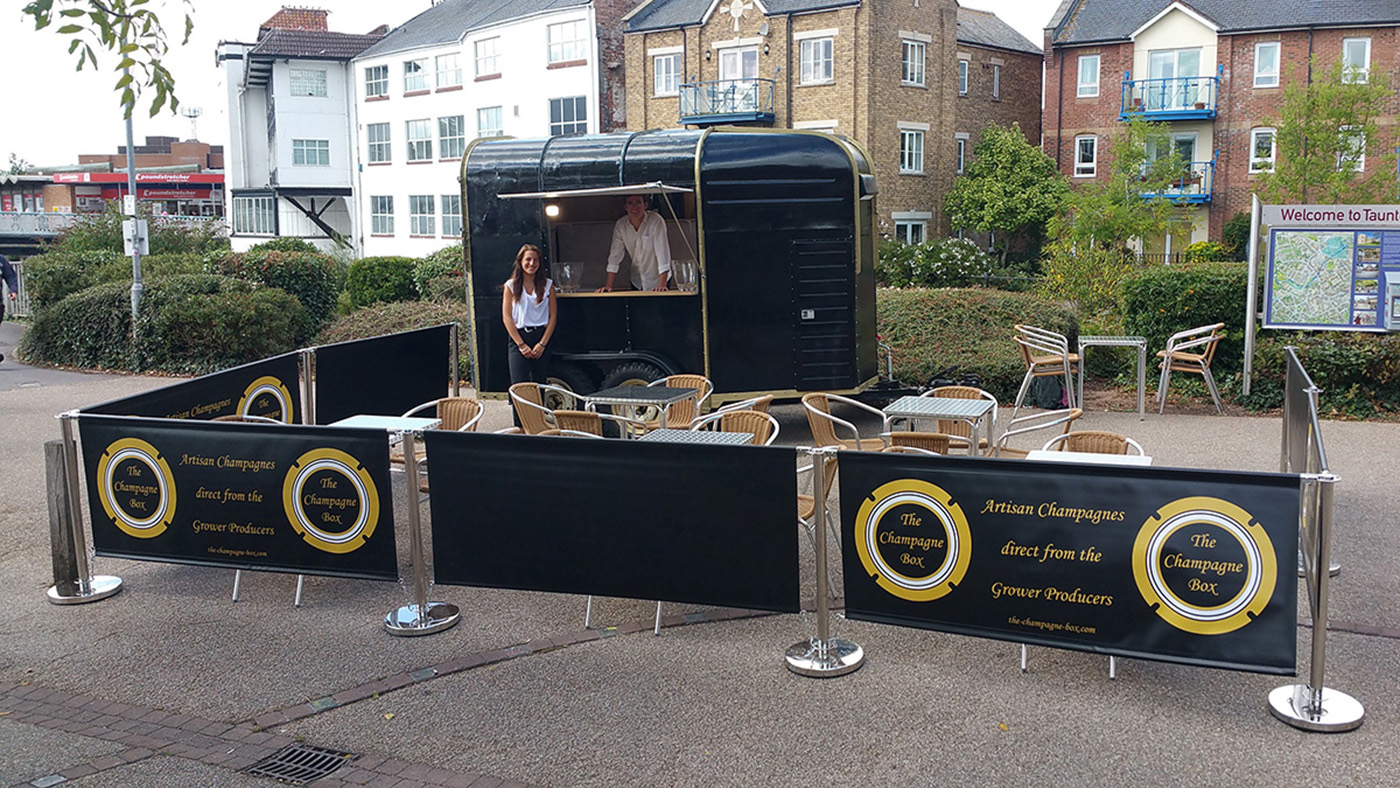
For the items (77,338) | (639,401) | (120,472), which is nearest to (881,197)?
(77,338)

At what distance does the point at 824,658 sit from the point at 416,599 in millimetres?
2502

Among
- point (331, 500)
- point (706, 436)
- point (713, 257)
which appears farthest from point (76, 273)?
point (706, 436)

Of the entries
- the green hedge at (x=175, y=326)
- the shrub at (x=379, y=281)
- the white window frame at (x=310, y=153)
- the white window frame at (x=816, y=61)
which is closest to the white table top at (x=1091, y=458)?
the green hedge at (x=175, y=326)

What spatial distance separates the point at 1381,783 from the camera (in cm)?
469

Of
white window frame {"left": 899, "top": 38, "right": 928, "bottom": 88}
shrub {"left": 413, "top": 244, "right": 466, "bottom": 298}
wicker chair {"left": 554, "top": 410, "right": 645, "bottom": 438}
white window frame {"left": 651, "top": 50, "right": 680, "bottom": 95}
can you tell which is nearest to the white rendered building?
white window frame {"left": 651, "top": 50, "right": 680, "bottom": 95}

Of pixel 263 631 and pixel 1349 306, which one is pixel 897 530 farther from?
pixel 1349 306

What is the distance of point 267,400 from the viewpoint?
9.67m

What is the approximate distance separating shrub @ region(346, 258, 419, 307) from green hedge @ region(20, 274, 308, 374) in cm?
1268

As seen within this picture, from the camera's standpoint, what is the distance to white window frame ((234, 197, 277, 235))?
192 feet

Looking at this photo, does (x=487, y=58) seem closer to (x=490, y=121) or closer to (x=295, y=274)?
(x=490, y=121)

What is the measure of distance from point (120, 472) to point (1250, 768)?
6.49 meters

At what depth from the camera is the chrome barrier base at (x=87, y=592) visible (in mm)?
7504

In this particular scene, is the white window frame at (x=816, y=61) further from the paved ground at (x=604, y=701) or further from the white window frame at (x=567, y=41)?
the paved ground at (x=604, y=701)

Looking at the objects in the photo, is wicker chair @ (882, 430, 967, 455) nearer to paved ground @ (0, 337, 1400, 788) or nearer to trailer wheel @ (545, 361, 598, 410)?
paved ground @ (0, 337, 1400, 788)
